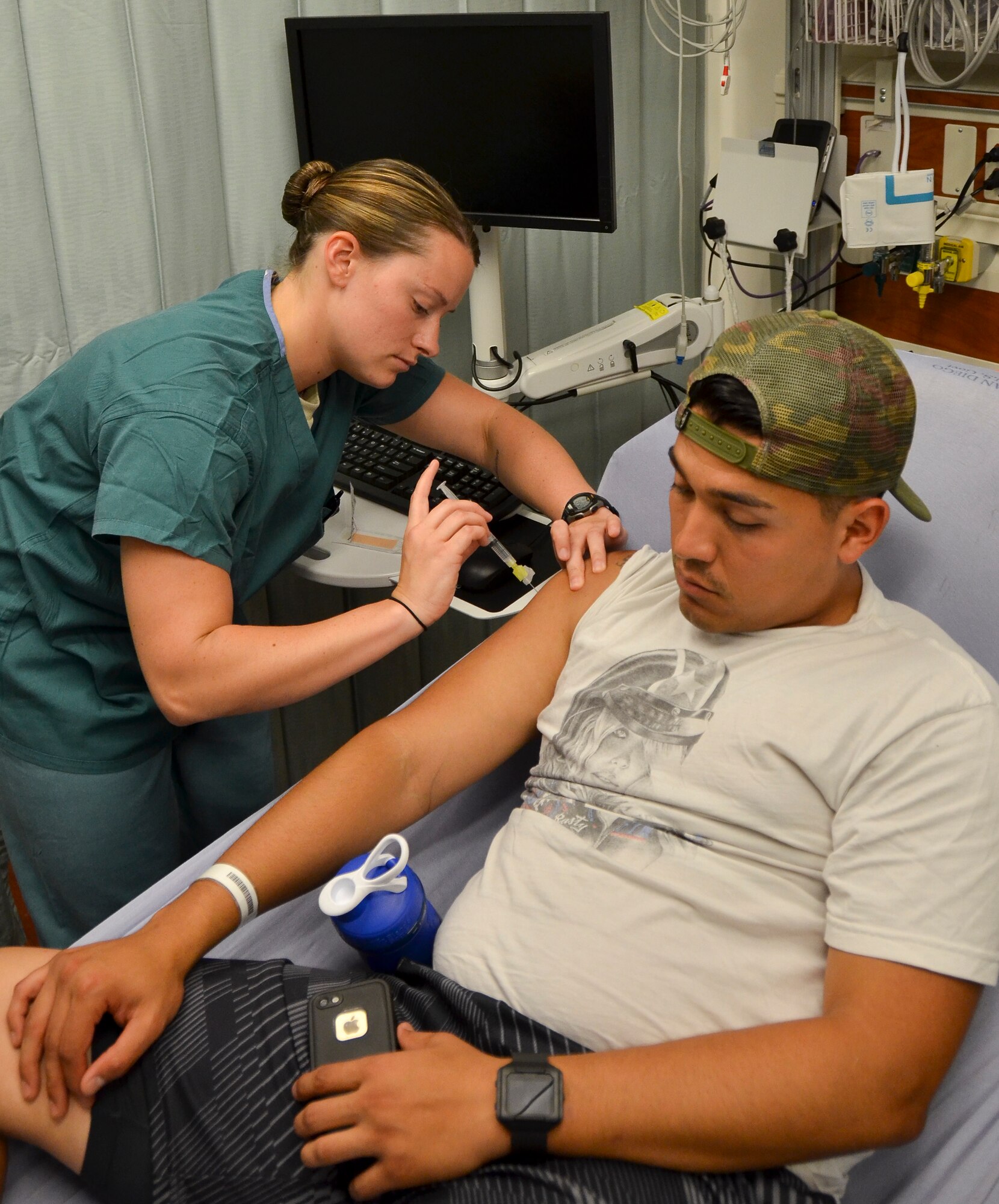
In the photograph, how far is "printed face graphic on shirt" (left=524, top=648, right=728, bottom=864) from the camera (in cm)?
117

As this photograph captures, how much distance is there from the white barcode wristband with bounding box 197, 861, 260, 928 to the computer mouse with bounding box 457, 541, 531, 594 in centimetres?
61

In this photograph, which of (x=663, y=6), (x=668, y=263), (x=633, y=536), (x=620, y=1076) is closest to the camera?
(x=620, y=1076)

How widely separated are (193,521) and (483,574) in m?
0.55

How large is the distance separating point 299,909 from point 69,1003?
33 cm

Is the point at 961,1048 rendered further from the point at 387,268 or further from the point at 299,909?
the point at 387,268

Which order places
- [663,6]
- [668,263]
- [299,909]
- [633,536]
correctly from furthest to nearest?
[668,263] < [663,6] < [633,536] < [299,909]

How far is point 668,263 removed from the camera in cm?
262

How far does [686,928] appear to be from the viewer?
1.10 meters

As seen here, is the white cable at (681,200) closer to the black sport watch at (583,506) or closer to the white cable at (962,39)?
the white cable at (962,39)

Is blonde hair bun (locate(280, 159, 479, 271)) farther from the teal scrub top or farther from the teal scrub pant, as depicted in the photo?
the teal scrub pant

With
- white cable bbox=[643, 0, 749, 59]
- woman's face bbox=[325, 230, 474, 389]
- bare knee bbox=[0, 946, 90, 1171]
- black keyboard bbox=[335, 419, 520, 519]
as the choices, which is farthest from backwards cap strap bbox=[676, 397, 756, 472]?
white cable bbox=[643, 0, 749, 59]

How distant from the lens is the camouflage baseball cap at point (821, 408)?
107cm

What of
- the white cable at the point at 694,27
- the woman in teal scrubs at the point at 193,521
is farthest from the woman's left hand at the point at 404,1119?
the white cable at the point at 694,27

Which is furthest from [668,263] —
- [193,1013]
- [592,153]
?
[193,1013]
